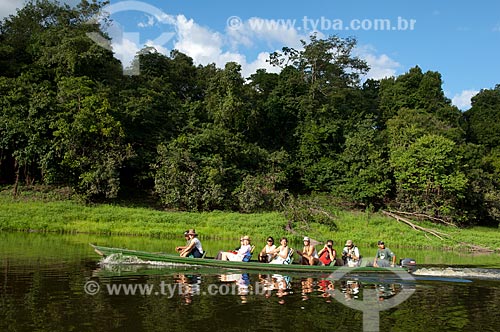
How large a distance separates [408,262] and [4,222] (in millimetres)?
20212

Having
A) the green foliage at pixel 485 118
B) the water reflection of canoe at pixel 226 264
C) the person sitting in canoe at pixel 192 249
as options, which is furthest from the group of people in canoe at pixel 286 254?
the green foliage at pixel 485 118

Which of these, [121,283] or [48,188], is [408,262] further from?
[48,188]

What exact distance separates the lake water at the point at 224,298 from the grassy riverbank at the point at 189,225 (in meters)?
9.34

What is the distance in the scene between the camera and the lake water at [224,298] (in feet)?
29.4

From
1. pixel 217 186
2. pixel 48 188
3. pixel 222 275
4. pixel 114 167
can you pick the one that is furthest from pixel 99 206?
pixel 222 275

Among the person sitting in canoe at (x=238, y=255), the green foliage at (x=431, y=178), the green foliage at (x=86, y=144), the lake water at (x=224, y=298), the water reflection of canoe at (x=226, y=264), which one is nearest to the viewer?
the lake water at (x=224, y=298)

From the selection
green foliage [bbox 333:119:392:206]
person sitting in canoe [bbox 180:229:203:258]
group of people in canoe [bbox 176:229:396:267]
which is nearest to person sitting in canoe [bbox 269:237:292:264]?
group of people in canoe [bbox 176:229:396:267]

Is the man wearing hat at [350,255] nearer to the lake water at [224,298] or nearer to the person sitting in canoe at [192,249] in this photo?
the lake water at [224,298]

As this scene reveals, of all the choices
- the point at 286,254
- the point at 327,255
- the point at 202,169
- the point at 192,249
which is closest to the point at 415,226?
the point at 202,169

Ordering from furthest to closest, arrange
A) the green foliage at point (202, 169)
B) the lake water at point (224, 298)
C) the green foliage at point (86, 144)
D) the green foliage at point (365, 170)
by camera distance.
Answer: the green foliage at point (365, 170) < the green foliage at point (202, 169) < the green foliage at point (86, 144) < the lake water at point (224, 298)

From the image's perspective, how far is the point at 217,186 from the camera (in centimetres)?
3250

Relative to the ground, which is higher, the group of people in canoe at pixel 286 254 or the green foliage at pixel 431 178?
the green foliage at pixel 431 178

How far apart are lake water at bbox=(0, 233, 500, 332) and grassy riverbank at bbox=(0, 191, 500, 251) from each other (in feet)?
30.7

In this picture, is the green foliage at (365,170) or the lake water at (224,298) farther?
the green foliage at (365,170)
